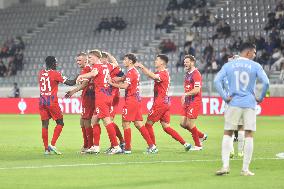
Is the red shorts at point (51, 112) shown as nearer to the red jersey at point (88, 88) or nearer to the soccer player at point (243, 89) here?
the red jersey at point (88, 88)

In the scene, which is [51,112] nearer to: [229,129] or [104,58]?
[104,58]

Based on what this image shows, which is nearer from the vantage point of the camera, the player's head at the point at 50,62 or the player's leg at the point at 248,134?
the player's leg at the point at 248,134

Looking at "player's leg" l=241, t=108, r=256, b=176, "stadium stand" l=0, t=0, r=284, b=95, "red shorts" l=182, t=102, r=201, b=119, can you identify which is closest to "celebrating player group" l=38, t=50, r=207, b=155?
"red shorts" l=182, t=102, r=201, b=119

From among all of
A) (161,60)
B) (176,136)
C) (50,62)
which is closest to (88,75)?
(50,62)

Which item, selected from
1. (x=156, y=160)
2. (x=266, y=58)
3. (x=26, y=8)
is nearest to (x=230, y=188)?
(x=156, y=160)

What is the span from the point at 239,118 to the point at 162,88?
18.2 feet

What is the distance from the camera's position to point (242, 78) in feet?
46.2

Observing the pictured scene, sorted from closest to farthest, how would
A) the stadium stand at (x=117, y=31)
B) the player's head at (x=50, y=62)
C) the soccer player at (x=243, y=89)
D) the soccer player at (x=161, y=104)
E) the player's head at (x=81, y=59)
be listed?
the soccer player at (x=243, y=89)
the player's head at (x=50, y=62)
the soccer player at (x=161, y=104)
the player's head at (x=81, y=59)
the stadium stand at (x=117, y=31)

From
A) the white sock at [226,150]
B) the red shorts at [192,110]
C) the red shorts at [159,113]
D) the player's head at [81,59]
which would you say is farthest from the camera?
the red shorts at [192,110]

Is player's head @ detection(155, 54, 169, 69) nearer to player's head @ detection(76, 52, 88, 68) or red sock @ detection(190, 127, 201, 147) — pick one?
player's head @ detection(76, 52, 88, 68)

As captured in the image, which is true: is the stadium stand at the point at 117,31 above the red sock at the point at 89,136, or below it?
above

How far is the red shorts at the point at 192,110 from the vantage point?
20094mm

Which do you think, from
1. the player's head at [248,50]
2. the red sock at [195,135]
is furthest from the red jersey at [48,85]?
the player's head at [248,50]

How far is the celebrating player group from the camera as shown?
61.4 ft
